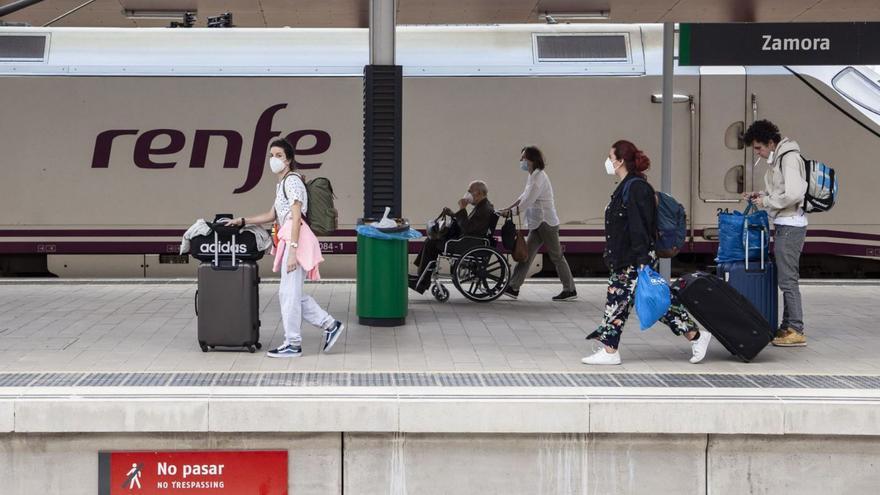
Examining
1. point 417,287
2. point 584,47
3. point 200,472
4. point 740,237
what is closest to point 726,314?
point 740,237

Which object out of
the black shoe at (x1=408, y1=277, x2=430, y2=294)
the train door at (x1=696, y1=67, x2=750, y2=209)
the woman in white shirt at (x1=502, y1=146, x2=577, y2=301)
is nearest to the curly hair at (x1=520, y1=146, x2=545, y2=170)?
the woman in white shirt at (x1=502, y1=146, x2=577, y2=301)

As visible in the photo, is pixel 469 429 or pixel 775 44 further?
pixel 775 44

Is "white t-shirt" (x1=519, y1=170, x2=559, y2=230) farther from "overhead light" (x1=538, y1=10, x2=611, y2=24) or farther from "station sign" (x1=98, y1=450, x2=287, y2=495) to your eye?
"station sign" (x1=98, y1=450, x2=287, y2=495)

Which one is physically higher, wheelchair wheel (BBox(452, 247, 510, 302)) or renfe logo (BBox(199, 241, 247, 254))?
renfe logo (BBox(199, 241, 247, 254))

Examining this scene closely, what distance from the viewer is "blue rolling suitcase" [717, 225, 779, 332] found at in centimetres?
819

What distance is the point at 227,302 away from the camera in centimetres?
766

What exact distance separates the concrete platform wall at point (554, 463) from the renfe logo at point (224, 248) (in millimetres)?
1881

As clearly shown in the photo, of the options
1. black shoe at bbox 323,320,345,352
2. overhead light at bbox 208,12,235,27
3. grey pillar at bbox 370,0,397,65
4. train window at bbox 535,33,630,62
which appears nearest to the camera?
black shoe at bbox 323,320,345,352

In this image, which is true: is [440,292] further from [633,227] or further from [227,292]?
[633,227]

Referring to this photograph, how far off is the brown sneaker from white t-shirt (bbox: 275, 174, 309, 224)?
3797 millimetres

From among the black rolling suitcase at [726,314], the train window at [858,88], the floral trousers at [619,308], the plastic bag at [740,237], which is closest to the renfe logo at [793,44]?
the plastic bag at [740,237]

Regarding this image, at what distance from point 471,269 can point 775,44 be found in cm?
391

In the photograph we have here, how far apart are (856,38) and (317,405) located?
5923 millimetres

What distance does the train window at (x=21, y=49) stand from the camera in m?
13.4
